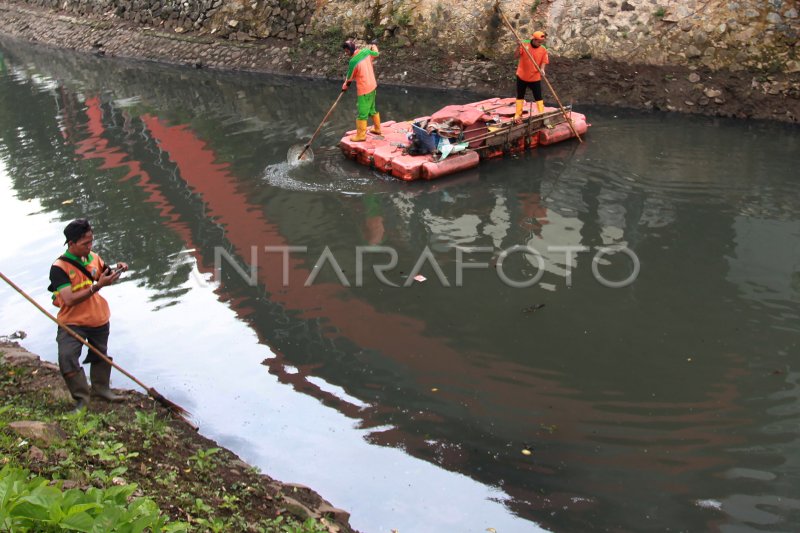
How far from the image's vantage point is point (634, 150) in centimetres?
1341

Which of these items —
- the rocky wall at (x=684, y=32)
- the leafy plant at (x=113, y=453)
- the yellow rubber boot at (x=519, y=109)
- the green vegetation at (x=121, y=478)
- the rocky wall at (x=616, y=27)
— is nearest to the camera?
the green vegetation at (x=121, y=478)

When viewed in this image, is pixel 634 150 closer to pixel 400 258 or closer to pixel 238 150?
pixel 400 258

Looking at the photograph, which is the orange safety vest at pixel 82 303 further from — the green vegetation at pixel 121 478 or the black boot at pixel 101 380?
the green vegetation at pixel 121 478

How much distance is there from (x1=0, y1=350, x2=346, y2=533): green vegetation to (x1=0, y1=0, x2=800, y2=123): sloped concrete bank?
1263 cm

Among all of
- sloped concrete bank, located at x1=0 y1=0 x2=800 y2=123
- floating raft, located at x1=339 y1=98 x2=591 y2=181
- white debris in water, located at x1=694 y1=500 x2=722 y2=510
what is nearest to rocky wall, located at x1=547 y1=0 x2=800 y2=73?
sloped concrete bank, located at x1=0 y1=0 x2=800 y2=123

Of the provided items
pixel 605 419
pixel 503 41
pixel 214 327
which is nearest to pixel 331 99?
pixel 503 41

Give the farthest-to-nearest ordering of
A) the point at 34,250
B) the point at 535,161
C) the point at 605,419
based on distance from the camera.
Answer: the point at 535,161 → the point at 34,250 → the point at 605,419

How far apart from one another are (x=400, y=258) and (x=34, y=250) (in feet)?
17.7

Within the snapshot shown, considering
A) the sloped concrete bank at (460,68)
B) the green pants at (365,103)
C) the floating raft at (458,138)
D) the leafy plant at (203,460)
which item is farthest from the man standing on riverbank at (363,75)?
the leafy plant at (203,460)

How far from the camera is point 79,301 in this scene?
604 centimetres

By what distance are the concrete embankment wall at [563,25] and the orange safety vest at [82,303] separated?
1333 centimetres

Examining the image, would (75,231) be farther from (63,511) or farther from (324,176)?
(324,176)

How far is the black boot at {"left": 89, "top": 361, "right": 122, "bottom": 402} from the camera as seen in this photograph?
22.0 ft

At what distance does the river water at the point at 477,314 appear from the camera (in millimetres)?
6102
